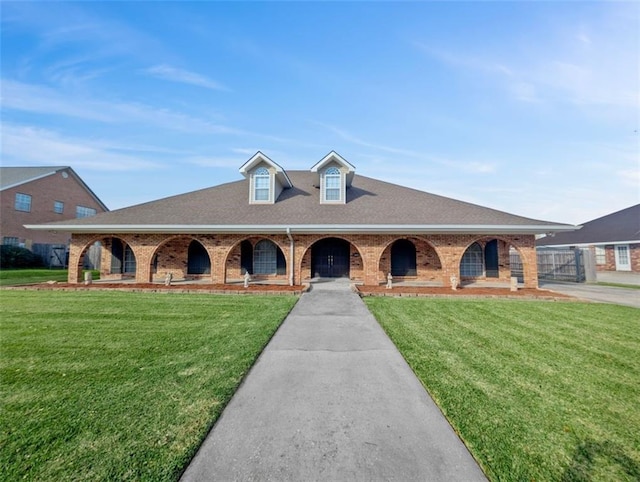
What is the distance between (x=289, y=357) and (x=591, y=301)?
36.1 feet

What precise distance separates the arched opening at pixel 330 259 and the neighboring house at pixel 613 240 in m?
17.0

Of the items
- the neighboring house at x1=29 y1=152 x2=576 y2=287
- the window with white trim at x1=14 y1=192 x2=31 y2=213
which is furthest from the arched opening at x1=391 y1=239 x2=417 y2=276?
the window with white trim at x1=14 y1=192 x2=31 y2=213

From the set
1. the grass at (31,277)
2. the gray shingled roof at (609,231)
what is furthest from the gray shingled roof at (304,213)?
the gray shingled roof at (609,231)

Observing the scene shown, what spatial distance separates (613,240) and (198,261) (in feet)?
98.2

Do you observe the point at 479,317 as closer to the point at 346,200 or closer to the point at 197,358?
the point at 197,358

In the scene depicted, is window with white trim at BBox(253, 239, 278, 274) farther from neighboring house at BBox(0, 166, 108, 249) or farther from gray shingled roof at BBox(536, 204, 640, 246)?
gray shingled roof at BBox(536, 204, 640, 246)

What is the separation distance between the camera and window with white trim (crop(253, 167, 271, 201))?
13.8 metres

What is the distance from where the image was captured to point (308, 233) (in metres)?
11.9

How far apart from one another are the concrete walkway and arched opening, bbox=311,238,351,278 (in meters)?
9.26

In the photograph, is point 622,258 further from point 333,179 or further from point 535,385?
point 535,385

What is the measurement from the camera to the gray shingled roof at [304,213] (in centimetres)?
1144

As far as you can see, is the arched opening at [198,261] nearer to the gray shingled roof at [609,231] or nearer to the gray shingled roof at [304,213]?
the gray shingled roof at [304,213]

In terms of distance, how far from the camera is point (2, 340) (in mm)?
5277

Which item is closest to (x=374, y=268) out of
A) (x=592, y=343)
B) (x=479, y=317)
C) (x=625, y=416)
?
(x=479, y=317)
